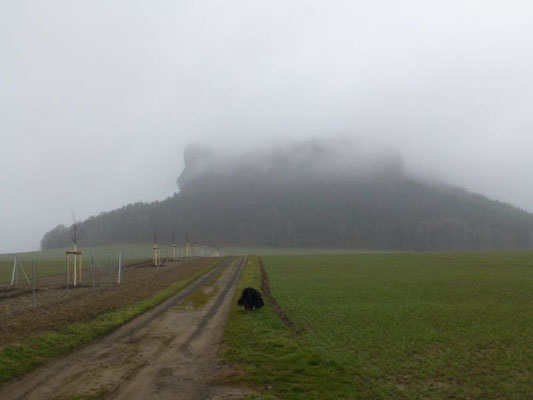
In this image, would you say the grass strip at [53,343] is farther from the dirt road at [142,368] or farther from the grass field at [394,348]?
the grass field at [394,348]

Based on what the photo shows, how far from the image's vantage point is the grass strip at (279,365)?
1088 centimetres

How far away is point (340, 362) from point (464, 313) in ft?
39.1

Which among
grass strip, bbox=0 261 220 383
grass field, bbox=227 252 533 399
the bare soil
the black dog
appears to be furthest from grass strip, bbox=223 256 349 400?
the bare soil

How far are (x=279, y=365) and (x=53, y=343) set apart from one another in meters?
8.06

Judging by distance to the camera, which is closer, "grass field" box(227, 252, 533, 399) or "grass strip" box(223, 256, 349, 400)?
"grass strip" box(223, 256, 349, 400)

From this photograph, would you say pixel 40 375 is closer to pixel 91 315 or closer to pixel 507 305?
pixel 91 315

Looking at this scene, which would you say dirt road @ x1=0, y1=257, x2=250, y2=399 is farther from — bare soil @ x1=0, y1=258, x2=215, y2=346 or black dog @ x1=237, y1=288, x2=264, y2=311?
bare soil @ x1=0, y1=258, x2=215, y2=346

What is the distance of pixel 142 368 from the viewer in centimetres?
1288

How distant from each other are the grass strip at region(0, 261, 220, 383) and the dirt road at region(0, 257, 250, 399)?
455 millimetres

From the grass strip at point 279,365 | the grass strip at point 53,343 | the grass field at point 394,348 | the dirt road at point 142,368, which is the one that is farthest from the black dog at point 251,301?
the grass strip at point 53,343

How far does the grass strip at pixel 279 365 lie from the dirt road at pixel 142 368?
0.69 m

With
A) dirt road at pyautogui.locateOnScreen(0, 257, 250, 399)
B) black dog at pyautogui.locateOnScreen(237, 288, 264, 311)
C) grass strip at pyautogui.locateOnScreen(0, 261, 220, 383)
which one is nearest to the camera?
dirt road at pyautogui.locateOnScreen(0, 257, 250, 399)

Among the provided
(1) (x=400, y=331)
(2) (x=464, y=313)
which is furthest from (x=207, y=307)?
(2) (x=464, y=313)

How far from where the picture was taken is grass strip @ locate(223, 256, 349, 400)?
35.7 feet
